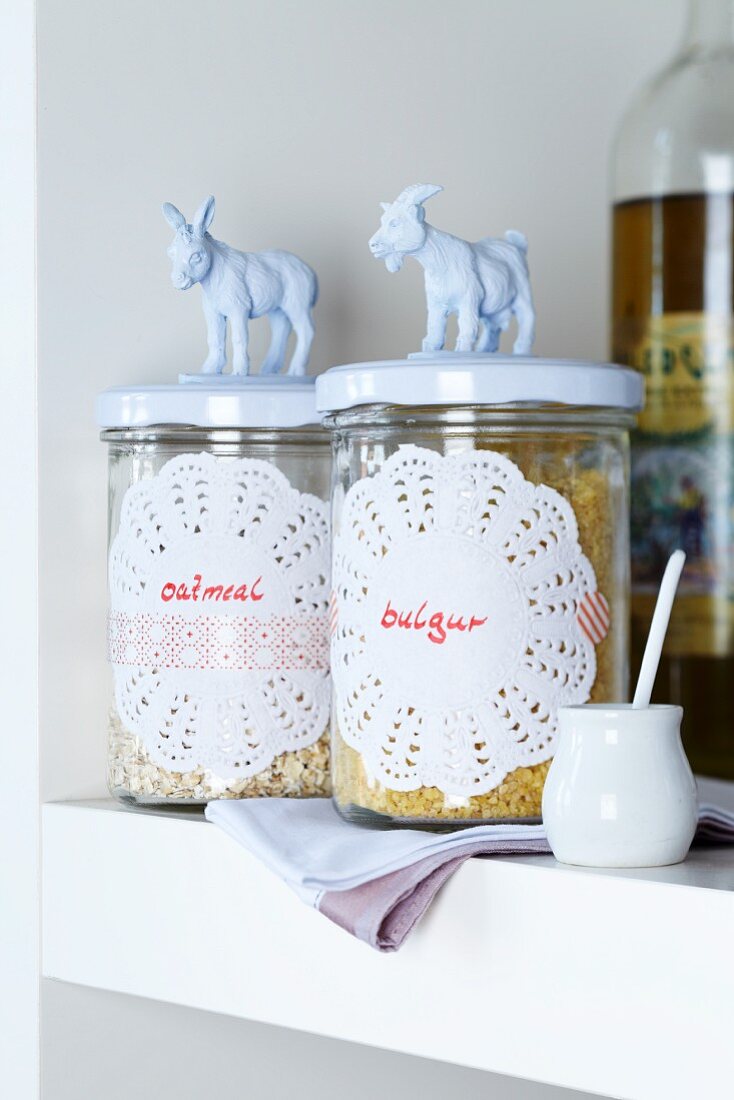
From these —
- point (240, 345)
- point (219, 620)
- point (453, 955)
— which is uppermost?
point (240, 345)

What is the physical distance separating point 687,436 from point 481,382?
33 cm

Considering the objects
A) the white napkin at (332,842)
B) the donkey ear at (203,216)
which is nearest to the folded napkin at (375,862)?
the white napkin at (332,842)

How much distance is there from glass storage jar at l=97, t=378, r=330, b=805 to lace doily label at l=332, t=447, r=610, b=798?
0.20 ft

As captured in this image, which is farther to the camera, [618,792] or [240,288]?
[240,288]

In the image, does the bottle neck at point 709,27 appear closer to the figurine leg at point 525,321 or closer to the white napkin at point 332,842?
the figurine leg at point 525,321

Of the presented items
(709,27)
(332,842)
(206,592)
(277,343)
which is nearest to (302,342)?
(277,343)

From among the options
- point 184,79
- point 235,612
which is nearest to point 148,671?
point 235,612

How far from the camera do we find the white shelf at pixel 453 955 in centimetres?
44

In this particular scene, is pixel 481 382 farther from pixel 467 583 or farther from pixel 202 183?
pixel 202 183

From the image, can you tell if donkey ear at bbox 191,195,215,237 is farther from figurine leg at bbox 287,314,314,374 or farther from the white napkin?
the white napkin

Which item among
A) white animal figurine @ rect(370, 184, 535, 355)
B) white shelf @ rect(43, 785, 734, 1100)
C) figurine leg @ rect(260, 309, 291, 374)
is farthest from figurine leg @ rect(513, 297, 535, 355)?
white shelf @ rect(43, 785, 734, 1100)

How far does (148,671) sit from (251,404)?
114 mm

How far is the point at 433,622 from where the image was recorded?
0.52 metres

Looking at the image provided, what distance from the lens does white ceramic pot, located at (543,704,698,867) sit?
18.4 inches
